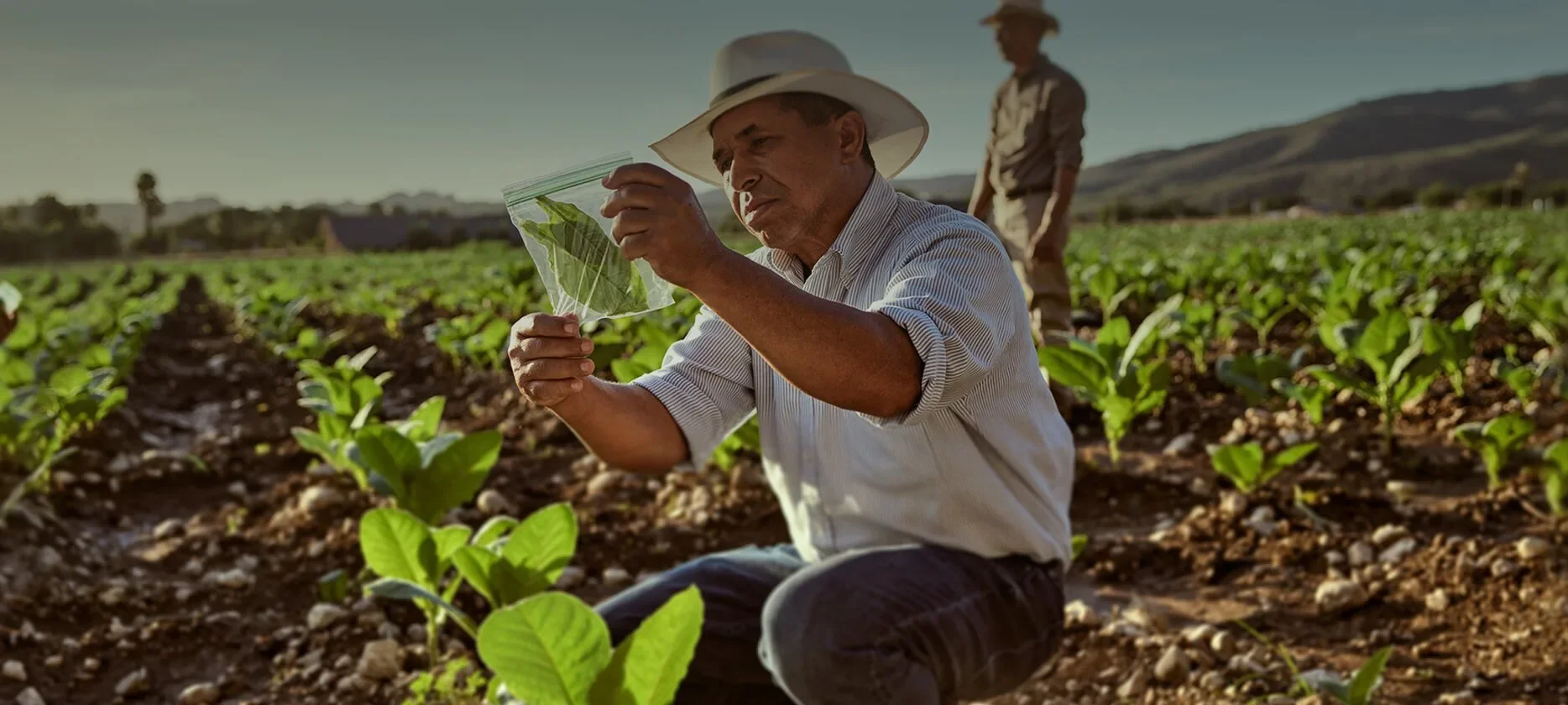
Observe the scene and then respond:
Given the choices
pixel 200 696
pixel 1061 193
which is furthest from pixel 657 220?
pixel 1061 193

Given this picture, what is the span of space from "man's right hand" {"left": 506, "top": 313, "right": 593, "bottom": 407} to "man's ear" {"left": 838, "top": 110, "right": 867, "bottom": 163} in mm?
491

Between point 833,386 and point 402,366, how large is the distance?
7.80 m

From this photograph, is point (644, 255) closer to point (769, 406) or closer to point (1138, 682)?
point (769, 406)

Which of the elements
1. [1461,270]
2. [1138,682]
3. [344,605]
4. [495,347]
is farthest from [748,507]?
[1461,270]

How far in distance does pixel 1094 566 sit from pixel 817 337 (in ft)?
7.82

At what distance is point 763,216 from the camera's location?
1754 mm

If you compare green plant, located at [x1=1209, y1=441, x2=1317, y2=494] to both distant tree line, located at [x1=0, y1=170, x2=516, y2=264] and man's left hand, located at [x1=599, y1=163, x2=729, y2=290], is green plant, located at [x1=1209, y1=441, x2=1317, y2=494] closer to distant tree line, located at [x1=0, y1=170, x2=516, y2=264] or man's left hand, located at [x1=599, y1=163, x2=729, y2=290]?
man's left hand, located at [x1=599, y1=163, x2=729, y2=290]

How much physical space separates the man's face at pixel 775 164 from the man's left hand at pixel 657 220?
34cm

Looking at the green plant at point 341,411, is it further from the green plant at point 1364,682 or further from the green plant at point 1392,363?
the green plant at point 1392,363

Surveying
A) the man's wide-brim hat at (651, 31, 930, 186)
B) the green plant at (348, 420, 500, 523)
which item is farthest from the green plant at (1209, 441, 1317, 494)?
the man's wide-brim hat at (651, 31, 930, 186)

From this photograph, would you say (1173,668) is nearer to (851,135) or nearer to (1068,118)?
(851,135)

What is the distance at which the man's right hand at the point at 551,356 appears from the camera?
156cm

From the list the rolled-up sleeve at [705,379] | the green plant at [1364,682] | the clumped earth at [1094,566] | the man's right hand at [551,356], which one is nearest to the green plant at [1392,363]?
the clumped earth at [1094,566]

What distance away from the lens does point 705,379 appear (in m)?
2.27
